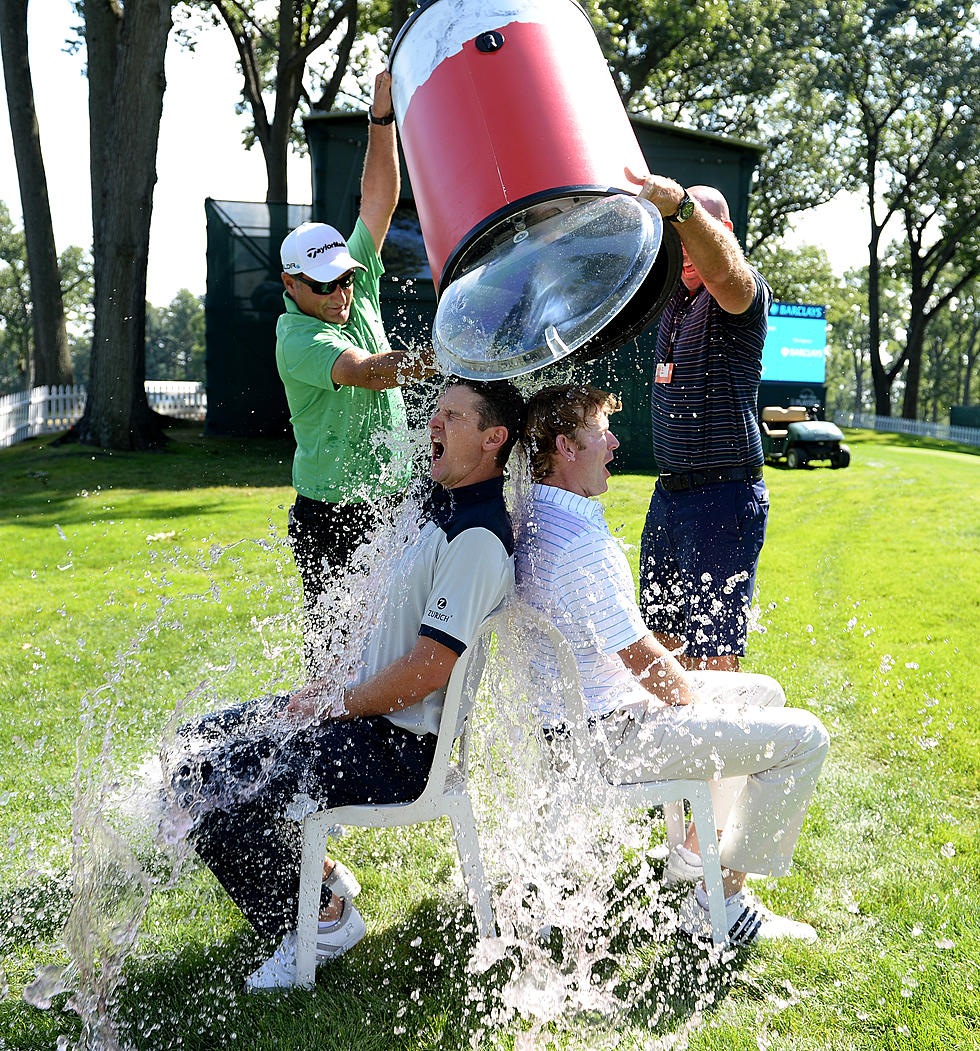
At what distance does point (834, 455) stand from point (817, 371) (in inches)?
193

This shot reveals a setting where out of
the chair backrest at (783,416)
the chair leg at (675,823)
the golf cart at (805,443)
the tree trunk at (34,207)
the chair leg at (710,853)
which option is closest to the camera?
the chair leg at (710,853)

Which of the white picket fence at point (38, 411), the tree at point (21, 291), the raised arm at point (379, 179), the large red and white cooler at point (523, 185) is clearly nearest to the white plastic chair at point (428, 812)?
the large red and white cooler at point (523, 185)

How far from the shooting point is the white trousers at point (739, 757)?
2.83 meters

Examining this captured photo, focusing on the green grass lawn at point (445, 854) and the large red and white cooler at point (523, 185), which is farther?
the green grass lawn at point (445, 854)

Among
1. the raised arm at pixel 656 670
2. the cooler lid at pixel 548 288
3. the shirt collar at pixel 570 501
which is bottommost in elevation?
the raised arm at pixel 656 670

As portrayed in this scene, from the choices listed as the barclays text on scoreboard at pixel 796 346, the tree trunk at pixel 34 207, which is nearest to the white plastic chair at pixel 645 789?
the barclays text on scoreboard at pixel 796 346

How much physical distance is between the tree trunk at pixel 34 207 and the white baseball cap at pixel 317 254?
62.8ft

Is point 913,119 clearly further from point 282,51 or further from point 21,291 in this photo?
point 21,291

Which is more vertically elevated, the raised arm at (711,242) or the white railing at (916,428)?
the raised arm at (711,242)

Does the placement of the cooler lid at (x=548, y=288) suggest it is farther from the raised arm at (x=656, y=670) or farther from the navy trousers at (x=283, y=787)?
the navy trousers at (x=283, y=787)

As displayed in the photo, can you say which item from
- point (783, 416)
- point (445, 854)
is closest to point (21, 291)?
point (783, 416)

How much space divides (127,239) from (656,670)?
1445cm

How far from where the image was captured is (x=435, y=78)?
2395 mm

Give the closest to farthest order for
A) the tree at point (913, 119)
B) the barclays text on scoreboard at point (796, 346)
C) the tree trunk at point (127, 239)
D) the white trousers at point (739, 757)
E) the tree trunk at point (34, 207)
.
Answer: the white trousers at point (739, 757) → the tree trunk at point (127, 239) → the tree trunk at point (34, 207) → the barclays text on scoreboard at point (796, 346) → the tree at point (913, 119)
